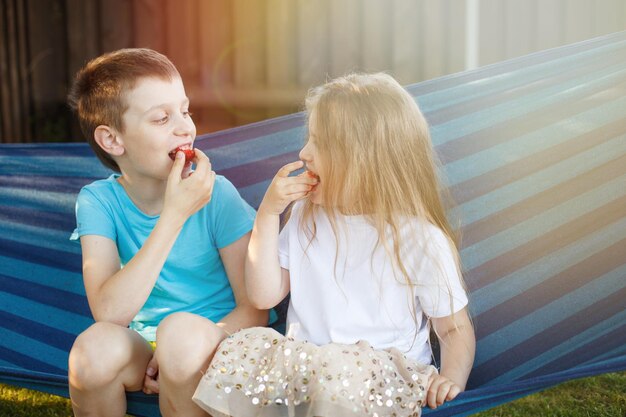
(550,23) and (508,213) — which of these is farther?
(550,23)

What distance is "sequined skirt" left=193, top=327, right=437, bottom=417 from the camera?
1.42 metres

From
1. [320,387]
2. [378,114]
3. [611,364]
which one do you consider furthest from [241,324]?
[611,364]

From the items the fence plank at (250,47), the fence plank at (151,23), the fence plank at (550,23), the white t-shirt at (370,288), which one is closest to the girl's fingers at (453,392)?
the white t-shirt at (370,288)

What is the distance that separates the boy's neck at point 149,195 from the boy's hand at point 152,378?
35 cm

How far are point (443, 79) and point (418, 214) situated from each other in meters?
0.63

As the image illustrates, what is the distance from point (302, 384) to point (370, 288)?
0.29 metres

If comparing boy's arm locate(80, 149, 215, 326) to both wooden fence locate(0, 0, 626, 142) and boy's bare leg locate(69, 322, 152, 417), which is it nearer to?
boy's bare leg locate(69, 322, 152, 417)

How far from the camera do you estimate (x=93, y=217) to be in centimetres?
179

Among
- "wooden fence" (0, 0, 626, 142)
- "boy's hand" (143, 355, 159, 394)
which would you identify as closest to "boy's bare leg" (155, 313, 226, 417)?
"boy's hand" (143, 355, 159, 394)

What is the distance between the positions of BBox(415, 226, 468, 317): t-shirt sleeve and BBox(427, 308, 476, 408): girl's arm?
3cm

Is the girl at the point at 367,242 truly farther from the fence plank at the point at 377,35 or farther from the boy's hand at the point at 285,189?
the fence plank at the point at 377,35

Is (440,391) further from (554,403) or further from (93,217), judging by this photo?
(554,403)

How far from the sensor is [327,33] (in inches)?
188

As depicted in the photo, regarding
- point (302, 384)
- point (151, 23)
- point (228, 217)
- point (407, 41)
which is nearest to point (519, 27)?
point (407, 41)
